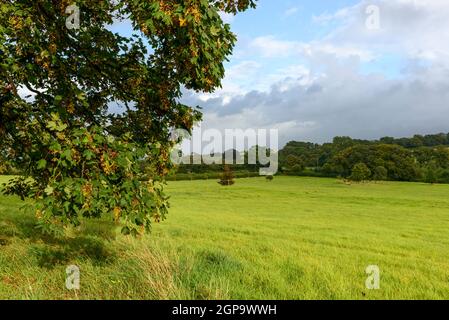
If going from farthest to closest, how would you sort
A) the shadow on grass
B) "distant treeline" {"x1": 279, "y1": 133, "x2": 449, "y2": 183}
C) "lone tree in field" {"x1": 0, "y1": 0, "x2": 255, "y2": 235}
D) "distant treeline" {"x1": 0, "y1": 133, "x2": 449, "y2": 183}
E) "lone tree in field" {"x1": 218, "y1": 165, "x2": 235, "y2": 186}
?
"distant treeline" {"x1": 279, "y1": 133, "x2": 449, "y2": 183}, "distant treeline" {"x1": 0, "y1": 133, "x2": 449, "y2": 183}, "lone tree in field" {"x1": 218, "y1": 165, "x2": 235, "y2": 186}, the shadow on grass, "lone tree in field" {"x1": 0, "y1": 0, "x2": 255, "y2": 235}

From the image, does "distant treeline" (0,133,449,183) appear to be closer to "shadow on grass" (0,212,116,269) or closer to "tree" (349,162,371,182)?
"tree" (349,162,371,182)

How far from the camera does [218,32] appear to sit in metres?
7.79

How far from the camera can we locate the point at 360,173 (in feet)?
322

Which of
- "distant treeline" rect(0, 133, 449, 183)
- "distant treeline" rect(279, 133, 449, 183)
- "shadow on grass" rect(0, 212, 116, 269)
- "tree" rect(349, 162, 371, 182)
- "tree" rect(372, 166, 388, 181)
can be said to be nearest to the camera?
"shadow on grass" rect(0, 212, 116, 269)

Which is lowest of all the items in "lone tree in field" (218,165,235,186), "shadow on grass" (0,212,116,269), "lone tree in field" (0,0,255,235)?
"lone tree in field" (218,165,235,186)

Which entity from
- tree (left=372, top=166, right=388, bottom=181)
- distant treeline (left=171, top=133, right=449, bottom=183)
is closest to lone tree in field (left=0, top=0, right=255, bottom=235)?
distant treeline (left=171, top=133, right=449, bottom=183)

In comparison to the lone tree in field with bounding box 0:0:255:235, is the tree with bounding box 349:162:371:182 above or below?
below

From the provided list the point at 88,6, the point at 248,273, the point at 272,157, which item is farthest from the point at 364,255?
the point at 272,157

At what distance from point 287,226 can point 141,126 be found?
16644mm

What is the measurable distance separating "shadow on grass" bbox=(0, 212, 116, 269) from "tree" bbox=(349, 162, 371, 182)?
88.3 m

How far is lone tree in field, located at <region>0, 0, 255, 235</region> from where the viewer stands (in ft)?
23.3

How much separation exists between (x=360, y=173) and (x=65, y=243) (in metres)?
93.8

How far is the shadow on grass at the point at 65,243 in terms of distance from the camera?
34.1ft
